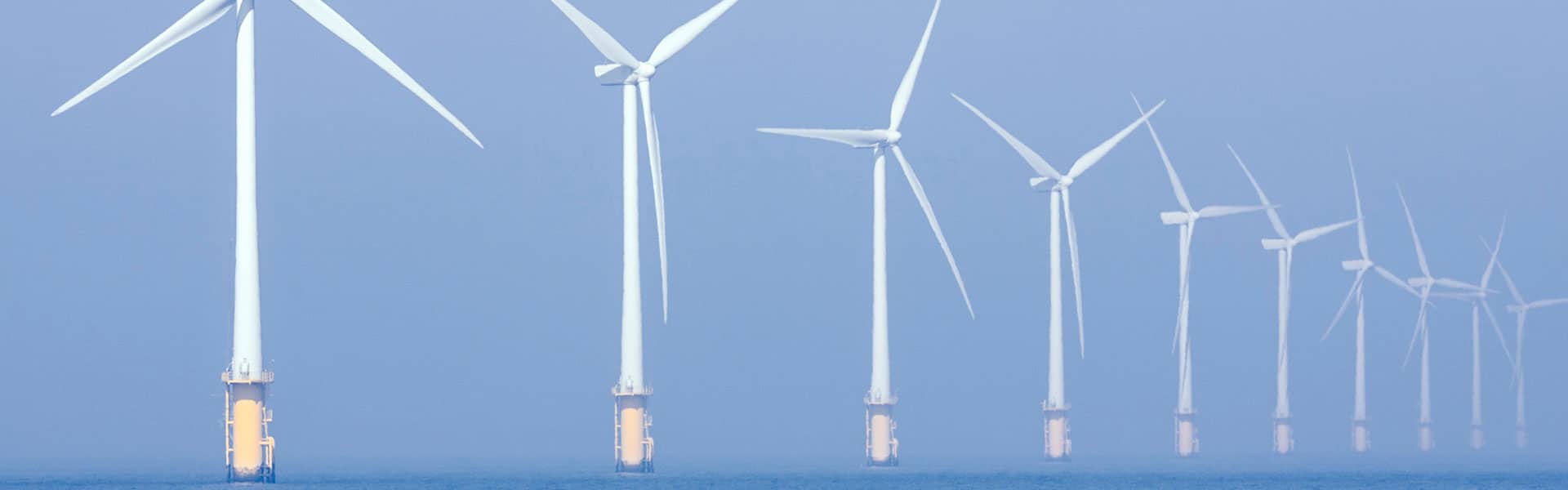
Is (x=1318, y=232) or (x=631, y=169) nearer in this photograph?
(x=631, y=169)

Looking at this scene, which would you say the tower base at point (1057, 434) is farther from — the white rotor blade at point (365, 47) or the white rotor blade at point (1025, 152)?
the white rotor blade at point (365, 47)

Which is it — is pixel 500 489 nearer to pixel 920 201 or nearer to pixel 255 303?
pixel 920 201

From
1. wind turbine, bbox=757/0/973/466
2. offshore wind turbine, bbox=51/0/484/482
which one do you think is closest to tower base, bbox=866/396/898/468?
wind turbine, bbox=757/0/973/466

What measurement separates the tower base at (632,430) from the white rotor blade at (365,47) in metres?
29.1

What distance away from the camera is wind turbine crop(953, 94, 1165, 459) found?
14188 centimetres

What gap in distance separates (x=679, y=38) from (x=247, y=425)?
30.1 metres

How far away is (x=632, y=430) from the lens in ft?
388

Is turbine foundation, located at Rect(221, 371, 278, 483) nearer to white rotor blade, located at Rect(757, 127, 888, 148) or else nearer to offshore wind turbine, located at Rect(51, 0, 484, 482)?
offshore wind turbine, located at Rect(51, 0, 484, 482)

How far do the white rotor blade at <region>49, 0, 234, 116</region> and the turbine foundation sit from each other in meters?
11.2

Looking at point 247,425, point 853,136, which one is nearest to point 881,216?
point 853,136

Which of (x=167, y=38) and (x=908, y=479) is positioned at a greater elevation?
(x=167, y=38)

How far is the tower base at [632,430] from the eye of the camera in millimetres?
116125

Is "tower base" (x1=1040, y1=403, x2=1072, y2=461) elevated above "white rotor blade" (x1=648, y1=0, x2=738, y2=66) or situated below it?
below

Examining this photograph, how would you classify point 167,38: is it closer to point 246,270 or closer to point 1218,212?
point 246,270
